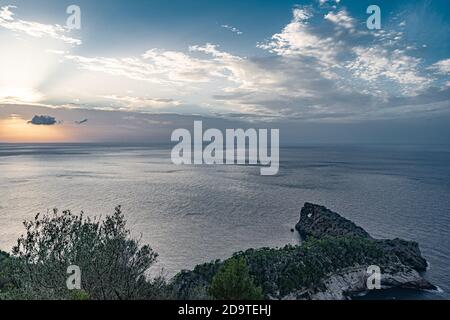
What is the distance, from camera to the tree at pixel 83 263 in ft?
54.4

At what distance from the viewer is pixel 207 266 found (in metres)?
50.8

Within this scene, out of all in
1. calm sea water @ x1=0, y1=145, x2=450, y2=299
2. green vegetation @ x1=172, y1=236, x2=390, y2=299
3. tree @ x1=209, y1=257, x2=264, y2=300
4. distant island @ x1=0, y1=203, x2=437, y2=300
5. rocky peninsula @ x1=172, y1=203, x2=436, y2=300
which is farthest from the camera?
calm sea water @ x1=0, y1=145, x2=450, y2=299

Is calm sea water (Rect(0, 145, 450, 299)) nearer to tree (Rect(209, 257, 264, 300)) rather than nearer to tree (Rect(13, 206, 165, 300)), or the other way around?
tree (Rect(209, 257, 264, 300))

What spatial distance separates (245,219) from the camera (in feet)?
297

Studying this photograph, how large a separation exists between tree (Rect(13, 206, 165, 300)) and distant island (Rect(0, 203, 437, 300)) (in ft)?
0.17

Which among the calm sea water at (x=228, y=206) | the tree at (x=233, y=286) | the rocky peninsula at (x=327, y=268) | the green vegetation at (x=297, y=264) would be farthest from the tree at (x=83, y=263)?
the calm sea water at (x=228, y=206)

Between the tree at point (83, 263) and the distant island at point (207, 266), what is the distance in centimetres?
5

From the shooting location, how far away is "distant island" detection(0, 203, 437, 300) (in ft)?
56.3

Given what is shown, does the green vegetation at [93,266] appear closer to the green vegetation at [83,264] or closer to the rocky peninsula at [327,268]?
the green vegetation at [83,264]

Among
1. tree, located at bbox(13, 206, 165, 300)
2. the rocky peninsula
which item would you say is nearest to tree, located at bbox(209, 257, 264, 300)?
tree, located at bbox(13, 206, 165, 300)

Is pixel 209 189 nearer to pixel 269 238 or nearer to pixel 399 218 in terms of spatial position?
pixel 269 238

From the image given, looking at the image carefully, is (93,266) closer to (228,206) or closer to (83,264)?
(83,264)
